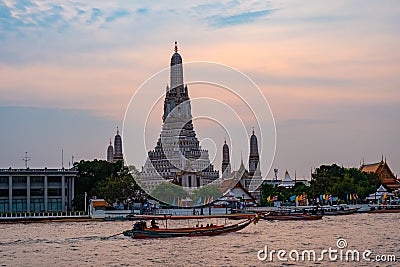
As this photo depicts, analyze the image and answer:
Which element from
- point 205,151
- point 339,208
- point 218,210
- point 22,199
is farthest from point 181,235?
point 205,151

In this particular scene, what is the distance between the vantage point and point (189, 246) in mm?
42656

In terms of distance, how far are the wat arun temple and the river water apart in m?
50.7

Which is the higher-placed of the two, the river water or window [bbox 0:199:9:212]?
window [bbox 0:199:9:212]

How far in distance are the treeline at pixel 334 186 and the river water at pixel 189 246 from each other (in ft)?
121

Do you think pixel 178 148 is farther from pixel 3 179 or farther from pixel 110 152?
pixel 3 179

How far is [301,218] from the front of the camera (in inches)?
2699

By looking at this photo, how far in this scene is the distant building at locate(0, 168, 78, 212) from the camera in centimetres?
8606

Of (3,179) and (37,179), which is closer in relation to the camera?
(3,179)

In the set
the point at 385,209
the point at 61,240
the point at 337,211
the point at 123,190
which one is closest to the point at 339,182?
the point at 385,209

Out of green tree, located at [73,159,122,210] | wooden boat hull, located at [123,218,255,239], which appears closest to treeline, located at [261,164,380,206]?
green tree, located at [73,159,122,210]

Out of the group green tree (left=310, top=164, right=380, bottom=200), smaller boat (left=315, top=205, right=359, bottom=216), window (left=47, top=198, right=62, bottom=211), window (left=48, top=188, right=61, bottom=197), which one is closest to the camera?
smaller boat (left=315, top=205, right=359, bottom=216)

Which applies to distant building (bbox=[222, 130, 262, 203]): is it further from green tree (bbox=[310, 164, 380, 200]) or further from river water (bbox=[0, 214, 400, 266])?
river water (bbox=[0, 214, 400, 266])

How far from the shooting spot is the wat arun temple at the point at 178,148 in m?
108

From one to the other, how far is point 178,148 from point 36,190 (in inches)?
1176
